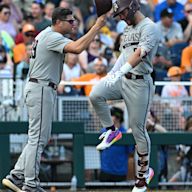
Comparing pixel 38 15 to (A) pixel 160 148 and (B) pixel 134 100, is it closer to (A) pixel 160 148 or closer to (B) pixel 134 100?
(A) pixel 160 148

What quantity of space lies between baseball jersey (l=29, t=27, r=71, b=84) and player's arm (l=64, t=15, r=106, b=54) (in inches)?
8.8

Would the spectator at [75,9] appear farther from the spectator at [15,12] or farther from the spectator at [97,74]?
the spectator at [97,74]

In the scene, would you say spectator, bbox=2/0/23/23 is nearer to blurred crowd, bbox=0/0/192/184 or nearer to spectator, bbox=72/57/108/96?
blurred crowd, bbox=0/0/192/184

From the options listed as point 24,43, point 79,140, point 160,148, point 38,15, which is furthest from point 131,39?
point 38,15

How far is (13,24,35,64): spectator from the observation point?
1587cm

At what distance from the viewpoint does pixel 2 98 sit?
1412 centimetres

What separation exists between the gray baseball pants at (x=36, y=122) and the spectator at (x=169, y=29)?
6.91 meters

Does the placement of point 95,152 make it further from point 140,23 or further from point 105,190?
point 140,23

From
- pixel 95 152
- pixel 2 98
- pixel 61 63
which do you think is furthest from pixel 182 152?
pixel 61 63

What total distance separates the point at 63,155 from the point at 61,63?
A: 3.52 m

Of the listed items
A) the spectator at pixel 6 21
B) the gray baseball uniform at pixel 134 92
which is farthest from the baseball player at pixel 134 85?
the spectator at pixel 6 21

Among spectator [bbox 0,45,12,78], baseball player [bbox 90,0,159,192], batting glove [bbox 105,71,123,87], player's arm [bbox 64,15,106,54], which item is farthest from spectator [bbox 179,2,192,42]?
batting glove [bbox 105,71,123,87]

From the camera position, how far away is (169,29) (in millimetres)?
17781

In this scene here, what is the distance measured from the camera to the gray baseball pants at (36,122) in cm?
1093
